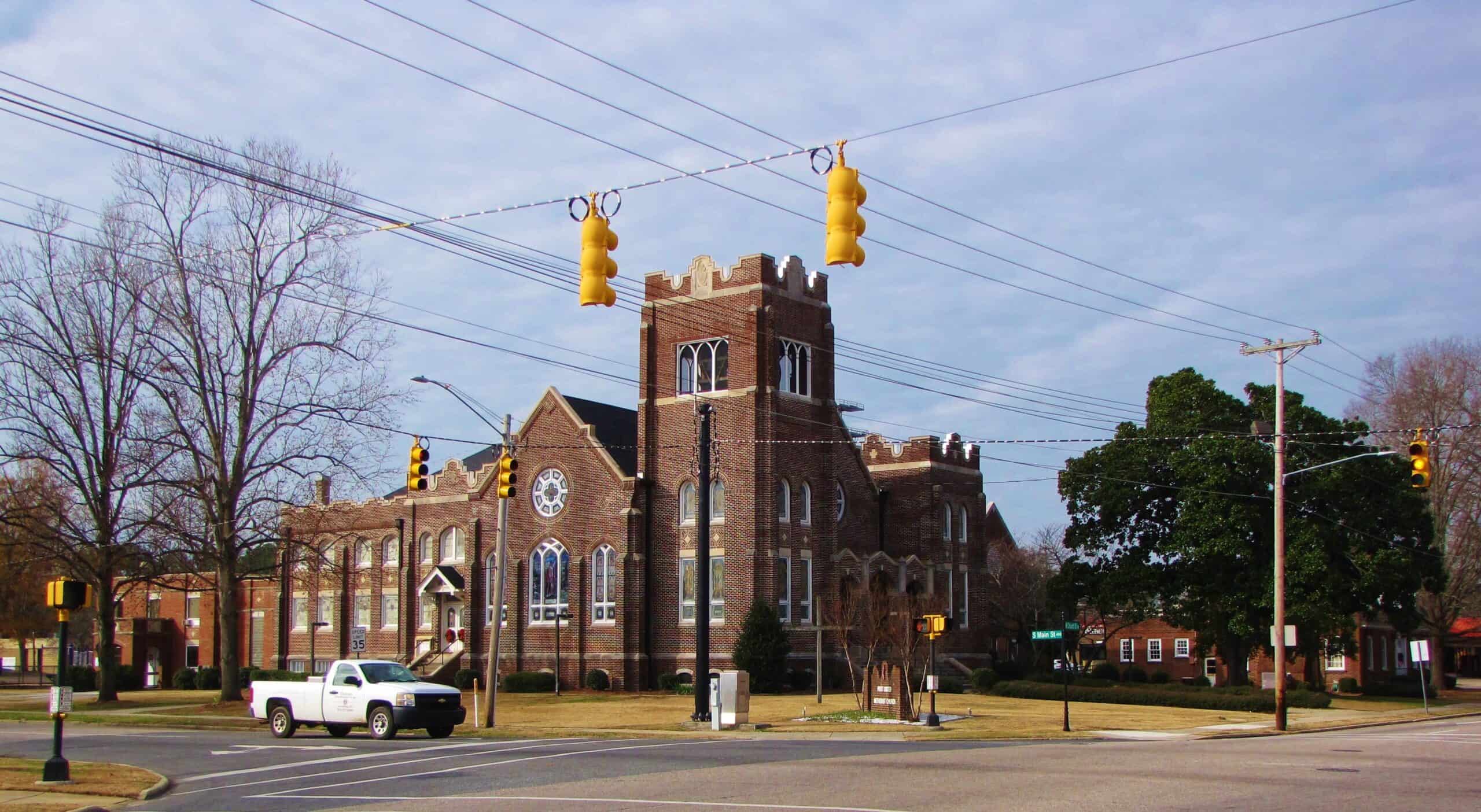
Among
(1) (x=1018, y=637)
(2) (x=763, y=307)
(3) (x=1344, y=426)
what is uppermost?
(2) (x=763, y=307)

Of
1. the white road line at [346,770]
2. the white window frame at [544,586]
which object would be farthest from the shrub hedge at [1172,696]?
the white road line at [346,770]

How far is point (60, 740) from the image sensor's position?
19531 millimetres

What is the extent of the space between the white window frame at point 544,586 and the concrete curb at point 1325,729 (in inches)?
1115

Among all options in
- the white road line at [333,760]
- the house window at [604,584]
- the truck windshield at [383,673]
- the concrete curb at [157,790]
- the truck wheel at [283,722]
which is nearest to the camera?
the concrete curb at [157,790]

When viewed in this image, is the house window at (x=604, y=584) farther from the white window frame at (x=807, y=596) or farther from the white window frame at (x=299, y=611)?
the white window frame at (x=299, y=611)

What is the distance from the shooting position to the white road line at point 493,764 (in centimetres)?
1892

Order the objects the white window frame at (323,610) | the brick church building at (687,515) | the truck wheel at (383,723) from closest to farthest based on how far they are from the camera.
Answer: the truck wheel at (383,723) < the brick church building at (687,515) < the white window frame at (323,610)

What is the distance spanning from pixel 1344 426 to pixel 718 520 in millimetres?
24458

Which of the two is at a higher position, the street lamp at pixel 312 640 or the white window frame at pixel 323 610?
the white window frame at pixel 323 610

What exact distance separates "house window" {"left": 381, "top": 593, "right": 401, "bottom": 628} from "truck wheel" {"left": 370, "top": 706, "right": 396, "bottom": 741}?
115 feet

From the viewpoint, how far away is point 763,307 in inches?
2035

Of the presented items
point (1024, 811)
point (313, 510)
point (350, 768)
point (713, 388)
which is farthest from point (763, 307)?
point (1024, 811)

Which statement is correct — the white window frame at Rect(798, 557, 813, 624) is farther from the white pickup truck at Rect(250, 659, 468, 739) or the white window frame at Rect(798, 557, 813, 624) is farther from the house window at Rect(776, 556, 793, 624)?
the white pickup truck at Rect(250, 659, 468, 739)

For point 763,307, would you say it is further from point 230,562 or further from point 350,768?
point 350,768
